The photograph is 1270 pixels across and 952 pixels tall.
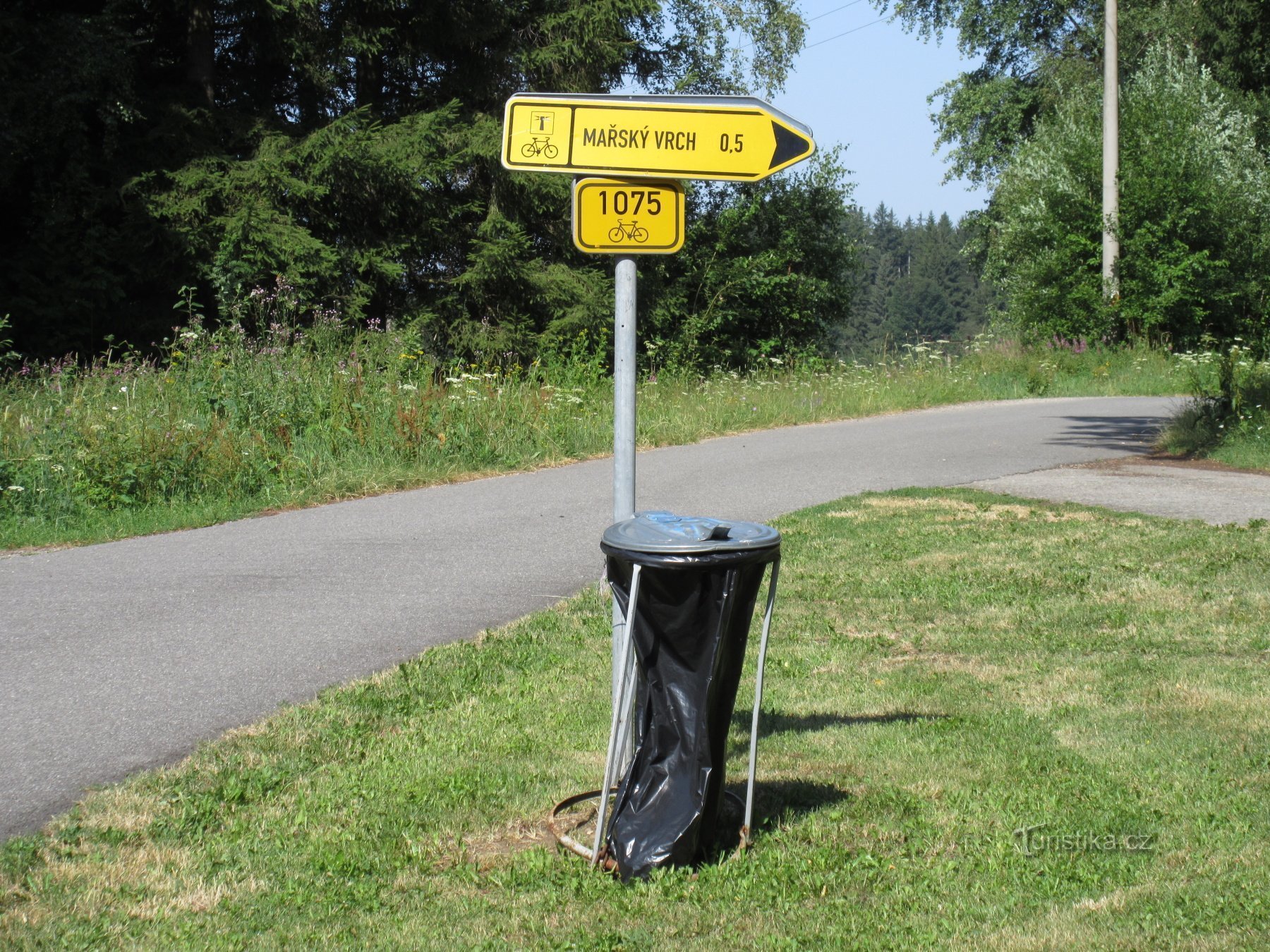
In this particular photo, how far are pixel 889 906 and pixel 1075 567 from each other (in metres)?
4.72

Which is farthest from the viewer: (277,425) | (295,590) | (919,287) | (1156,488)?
(919,287)

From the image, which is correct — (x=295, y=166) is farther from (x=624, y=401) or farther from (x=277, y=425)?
(x=624, y=401)

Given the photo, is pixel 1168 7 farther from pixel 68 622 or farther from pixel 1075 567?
pixel 68 622

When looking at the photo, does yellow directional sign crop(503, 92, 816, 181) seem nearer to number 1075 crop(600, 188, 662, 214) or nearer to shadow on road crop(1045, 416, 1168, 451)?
number 1075 crop(600, 188, 662, 214)

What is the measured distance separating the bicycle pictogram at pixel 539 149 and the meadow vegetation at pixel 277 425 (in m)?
6.27

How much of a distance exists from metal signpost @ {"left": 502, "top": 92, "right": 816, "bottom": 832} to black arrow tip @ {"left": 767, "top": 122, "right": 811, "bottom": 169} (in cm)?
4

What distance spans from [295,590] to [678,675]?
4415 millimetres

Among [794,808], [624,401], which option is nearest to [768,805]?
[794,808]

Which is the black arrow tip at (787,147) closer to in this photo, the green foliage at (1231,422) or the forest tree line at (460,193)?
the green foliage at (1231,422)

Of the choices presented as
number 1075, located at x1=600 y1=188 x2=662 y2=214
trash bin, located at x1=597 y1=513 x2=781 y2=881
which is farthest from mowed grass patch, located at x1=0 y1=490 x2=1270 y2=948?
number 1075, located at x1=600 y1=188 x2=662 y2=214

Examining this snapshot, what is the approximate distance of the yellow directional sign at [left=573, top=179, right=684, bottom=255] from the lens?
3934 mm

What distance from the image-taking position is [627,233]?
3951 mm

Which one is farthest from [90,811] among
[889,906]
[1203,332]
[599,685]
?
[1203,332]

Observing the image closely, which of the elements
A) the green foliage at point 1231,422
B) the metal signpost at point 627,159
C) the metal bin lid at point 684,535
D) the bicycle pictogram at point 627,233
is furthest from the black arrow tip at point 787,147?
the green foliage at point 1231,422
